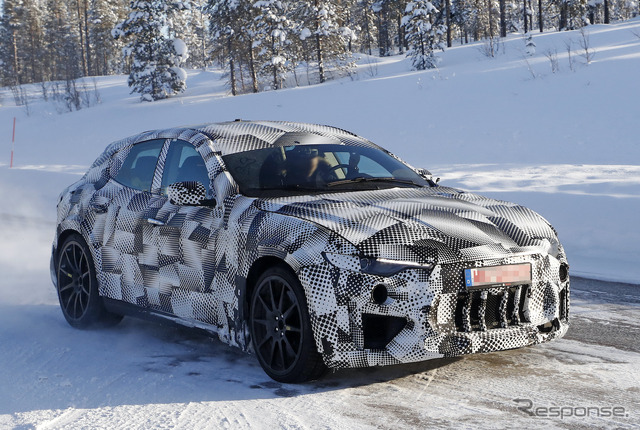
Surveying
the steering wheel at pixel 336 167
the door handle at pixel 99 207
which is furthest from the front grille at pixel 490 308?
the door handle at pixel 99 207

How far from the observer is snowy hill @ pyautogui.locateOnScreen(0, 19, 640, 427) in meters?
7.69

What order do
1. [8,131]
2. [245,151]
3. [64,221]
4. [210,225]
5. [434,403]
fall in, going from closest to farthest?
[434,403]
[210,225]
[245,151]
[64,221]
[8,131]

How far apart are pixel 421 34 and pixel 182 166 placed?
40471mm

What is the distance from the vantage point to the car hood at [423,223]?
4547 millimetres

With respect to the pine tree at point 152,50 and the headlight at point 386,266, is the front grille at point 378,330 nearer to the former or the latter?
the headlight at point 386,266

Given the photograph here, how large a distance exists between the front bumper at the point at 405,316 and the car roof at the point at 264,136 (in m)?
1.66

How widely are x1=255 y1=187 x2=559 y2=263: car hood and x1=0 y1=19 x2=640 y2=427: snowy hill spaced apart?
39.6 inches

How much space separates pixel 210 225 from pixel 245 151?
28.4 inches

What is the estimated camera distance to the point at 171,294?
229 inches

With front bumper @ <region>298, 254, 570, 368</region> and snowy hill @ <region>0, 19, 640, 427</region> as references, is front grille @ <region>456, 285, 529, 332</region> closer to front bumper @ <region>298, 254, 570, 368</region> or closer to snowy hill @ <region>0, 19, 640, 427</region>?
front bumper @ <region>298, 254, 570, 368</region>

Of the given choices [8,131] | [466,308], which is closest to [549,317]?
[466,308]

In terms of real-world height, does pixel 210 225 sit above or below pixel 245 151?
below

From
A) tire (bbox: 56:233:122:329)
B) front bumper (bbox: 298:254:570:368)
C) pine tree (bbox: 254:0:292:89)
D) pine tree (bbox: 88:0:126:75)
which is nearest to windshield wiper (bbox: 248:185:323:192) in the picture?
front bumper (bbox: 298:254:570:368)

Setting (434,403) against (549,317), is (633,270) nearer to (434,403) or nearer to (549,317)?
(549,317)
